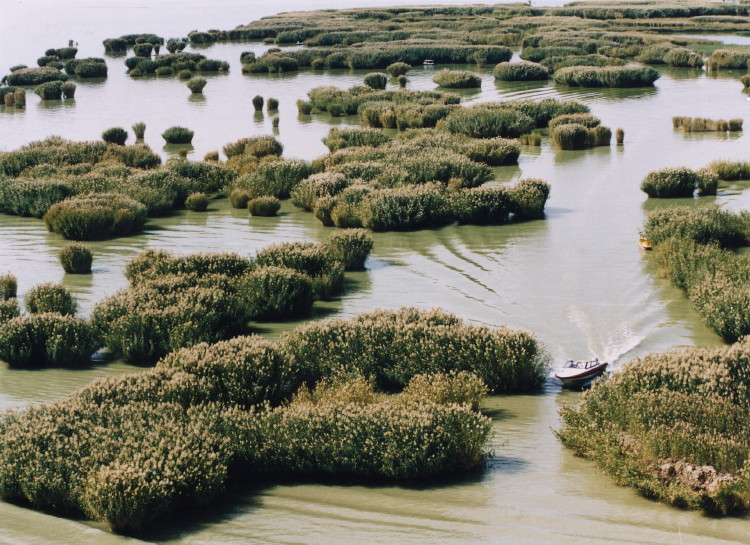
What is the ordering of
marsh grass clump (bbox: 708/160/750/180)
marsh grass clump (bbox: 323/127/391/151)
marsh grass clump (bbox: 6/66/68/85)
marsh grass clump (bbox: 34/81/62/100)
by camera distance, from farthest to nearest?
marsh grass clump (bbox: 6/66/68/85)
marsh grass clump (bbox: 34/81/62/100)
marsh grass clump (bbox: 323/127/391/151)
marsh grass clump (bbox: 708/160/750/180)

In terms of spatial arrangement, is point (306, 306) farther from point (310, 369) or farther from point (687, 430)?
point (687, 430)

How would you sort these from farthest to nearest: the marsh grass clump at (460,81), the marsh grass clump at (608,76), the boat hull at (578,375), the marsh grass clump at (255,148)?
the marsh grass clump at (460,81) → the marsh grass clump at (608,76) → the marsh grass clump at (255,148) → the boat hull at (578,375)

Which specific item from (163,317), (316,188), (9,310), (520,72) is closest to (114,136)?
(316,188)

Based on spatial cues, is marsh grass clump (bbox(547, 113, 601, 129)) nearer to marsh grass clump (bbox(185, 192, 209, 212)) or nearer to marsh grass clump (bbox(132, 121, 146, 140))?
marsh grass clump (bbox(185, 192, 209, 212))

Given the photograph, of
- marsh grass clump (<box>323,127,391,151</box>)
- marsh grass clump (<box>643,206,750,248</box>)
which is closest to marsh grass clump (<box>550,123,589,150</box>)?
marsh grass clump (<box>323,127,391,151</box>)

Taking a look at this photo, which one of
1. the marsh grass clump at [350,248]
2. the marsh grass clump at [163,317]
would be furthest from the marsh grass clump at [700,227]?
the marsh grass clump at [163,317]

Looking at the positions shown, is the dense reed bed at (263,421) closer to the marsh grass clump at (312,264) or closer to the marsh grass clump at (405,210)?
the marsh grass clump at (312,264)
